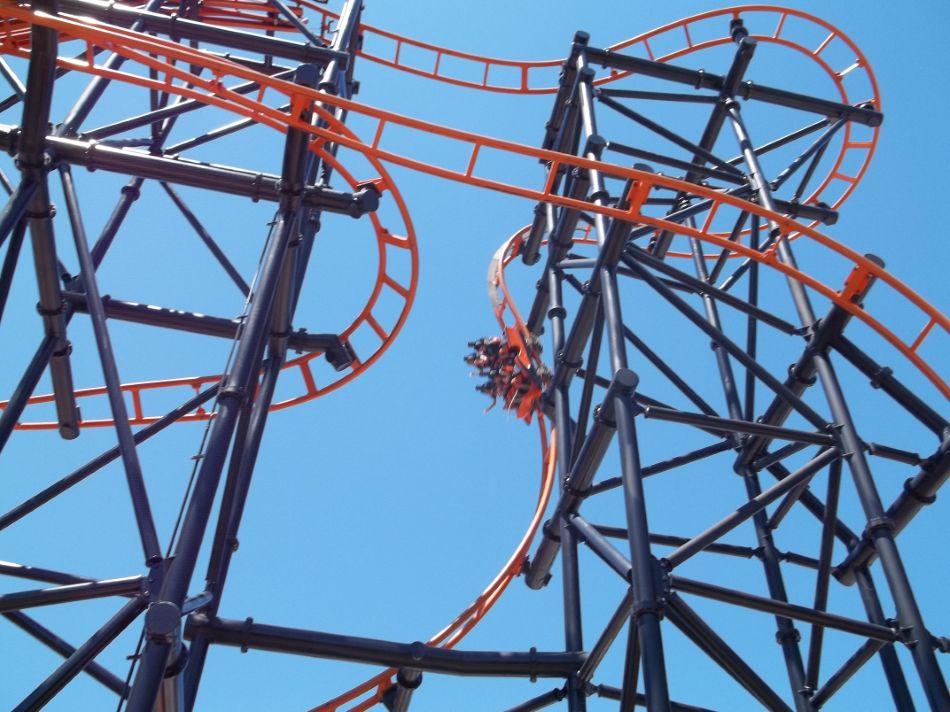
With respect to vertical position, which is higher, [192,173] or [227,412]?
[192,173]

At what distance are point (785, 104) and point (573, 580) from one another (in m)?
6.35

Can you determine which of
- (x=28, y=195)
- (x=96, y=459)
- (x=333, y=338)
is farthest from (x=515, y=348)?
(x=28, y=195)

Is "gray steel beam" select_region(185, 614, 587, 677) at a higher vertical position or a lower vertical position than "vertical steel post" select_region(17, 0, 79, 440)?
lower

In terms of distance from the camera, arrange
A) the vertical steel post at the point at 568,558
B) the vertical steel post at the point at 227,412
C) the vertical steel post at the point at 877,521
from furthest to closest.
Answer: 1. the vertical steel post at the point at 568,558
2. the vertical steel post at the point at 877,521
3. the vertical steel post at the point at 227,412

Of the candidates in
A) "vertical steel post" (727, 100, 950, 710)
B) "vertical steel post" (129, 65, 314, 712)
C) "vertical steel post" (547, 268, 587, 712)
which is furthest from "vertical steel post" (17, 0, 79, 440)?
"vertical steel post" (727, 100, 950, 710)

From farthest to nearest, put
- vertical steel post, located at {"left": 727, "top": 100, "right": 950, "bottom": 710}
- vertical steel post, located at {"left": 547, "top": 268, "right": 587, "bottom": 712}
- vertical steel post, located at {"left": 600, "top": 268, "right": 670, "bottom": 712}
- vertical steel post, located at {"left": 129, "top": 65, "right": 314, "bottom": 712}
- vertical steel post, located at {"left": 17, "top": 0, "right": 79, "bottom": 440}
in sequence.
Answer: vertical steel post, located at {"left": 547, "top": 268, "right": 587, "bottom": 712}
vertical steel post, located at {"left": 17, "top": 0, "right": 79, "bottom": 440}
vertical steel post, located at {"left": 727, "top": 100, "right": 950, "bottom": 710}
vertical steel post, located at {"left": 600, "top": 268, "right": 670, "bottom": 712}
vertical steel post, located at {"left": 129, "top": 65, "right": 314, "bottom": 712}

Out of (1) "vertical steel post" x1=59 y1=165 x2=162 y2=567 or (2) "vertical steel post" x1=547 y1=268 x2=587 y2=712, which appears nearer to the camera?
(1) "vertical steel post" x1=59 y1=165 x2=162 y2=567

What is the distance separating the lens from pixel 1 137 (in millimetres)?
6914

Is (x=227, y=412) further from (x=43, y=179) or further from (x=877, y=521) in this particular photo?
(x=877, y=521)

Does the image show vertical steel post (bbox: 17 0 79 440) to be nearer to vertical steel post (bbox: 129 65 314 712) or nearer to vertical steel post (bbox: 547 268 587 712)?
vertical steel post (bbox: 129 65 314 712)

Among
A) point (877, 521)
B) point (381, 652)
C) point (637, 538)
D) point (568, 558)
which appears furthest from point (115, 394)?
point (877, 521)

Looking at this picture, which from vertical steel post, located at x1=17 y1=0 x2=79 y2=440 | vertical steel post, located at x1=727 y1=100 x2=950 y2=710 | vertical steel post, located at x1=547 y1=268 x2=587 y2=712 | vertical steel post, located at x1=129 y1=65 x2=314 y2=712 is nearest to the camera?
vertical steel post, located at x1=129 y1=65 x2=314 y2=712

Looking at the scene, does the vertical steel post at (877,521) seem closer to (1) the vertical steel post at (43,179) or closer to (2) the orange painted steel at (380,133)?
(2) the orange painted steel at (380,133)

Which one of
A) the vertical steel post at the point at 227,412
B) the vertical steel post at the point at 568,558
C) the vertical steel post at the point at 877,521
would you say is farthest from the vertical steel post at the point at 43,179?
the vertical steel post at the point at 877,521
